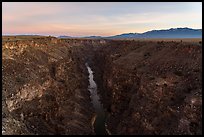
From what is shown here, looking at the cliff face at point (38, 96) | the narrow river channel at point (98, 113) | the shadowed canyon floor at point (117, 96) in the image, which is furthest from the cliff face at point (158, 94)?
the cliff face at point (38, 96)

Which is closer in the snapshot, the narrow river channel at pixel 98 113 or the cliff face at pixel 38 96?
the cliff face at pixel 38 96

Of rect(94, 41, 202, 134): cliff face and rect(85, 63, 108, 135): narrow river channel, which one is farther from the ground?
rect(94, 41, 202, 134): cliff face

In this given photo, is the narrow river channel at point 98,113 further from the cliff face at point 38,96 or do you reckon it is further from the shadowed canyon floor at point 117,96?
the cliff face at point 38,96

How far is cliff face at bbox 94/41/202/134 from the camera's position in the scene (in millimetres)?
40125

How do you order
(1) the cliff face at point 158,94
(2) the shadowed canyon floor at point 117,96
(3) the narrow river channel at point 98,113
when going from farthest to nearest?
(3) the narrow river channel at point 98,113
(2) the shadowed canyon floor at point 117,96
(1) the cliff face at point 158,94

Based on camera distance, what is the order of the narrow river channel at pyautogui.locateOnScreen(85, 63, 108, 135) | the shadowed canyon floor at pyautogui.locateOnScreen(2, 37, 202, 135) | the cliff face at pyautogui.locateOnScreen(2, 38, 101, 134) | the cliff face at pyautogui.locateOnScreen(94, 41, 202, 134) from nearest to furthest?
the cliff face at pyautogui.locateOnScreen(94, 41, 202, 134)
the shadowed canyon floor at pyautogui.locateOnScreen(2, 37, 202, 135)
the cliff face at pyautogui.locateOnScreen(2, 38, 101, 134)
the narrow river channel at pyautogui.locateOnScreen(85, 63, 108, 135)

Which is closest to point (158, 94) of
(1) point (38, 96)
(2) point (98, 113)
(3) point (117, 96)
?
(3) point (117, 96)

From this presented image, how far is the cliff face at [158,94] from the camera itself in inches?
1580

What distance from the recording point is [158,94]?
46.7 m

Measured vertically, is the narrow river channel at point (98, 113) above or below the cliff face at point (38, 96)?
below

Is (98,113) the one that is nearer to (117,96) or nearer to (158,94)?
(117,96)

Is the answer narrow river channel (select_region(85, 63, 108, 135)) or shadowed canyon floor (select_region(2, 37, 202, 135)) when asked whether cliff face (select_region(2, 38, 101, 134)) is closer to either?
shadowed canyon floor (select_region(2, 37, 202, 135))

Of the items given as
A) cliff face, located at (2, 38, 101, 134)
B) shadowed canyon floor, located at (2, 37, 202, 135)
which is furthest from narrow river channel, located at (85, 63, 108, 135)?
cliff face, located at (2, 38, 101, 134)

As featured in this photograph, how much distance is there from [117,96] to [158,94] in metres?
13.8
